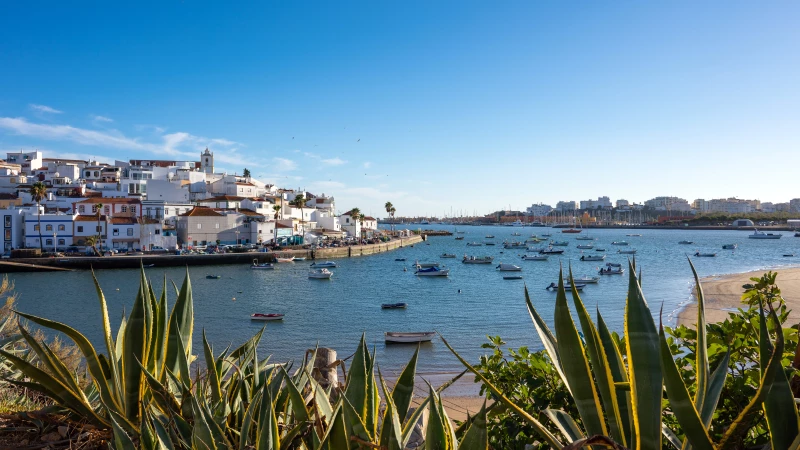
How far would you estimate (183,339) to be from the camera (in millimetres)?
2787

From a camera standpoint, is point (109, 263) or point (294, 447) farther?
point (109, 263)

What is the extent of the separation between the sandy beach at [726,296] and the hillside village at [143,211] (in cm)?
4056

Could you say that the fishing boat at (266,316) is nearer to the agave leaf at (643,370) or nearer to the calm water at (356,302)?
the calm water at (356,302)

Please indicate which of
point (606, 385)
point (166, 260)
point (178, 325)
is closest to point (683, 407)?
point (606, 385)

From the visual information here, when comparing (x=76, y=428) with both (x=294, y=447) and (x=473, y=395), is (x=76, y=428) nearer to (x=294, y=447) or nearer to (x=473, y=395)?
(x=294, y=447)

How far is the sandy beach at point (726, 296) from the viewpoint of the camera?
77.3 feet

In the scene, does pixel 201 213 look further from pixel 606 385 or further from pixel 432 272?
pixel 606 385

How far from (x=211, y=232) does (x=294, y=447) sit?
54500mm

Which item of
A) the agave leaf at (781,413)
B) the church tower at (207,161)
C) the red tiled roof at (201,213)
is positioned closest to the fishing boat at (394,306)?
the agave leaf at (781,413)

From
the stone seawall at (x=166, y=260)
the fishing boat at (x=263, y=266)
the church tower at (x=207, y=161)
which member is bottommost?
the fishing boat at (x=263, y=266)

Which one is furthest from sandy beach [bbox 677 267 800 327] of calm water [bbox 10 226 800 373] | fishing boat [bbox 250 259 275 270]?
fishing boat [bbox 250 259 275 270]

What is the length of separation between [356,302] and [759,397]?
29.2 m

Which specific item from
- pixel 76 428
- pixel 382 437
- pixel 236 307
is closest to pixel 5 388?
pixel 76 428

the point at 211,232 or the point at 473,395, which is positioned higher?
the point at 211,232
